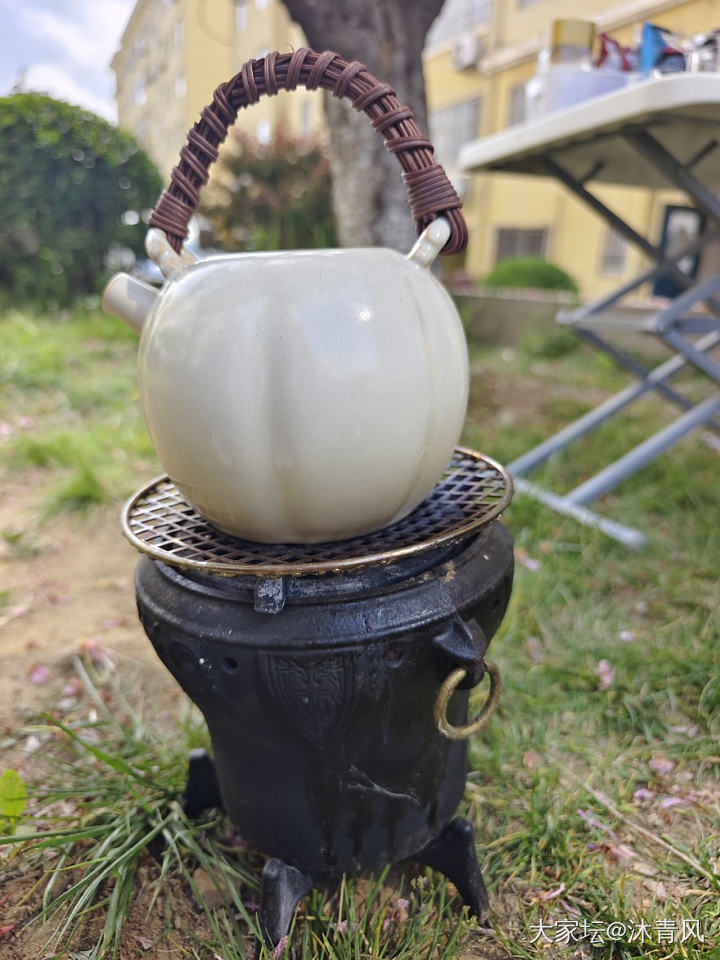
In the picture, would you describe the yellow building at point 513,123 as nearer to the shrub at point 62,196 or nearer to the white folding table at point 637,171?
the shrub at point 62,196

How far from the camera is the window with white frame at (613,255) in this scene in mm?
10344

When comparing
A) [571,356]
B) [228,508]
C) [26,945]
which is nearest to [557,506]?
[228,508]

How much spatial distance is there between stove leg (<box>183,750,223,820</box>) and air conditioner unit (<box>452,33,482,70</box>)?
43.2ft

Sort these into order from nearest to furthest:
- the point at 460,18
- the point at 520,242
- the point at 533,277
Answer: the point at 533,277, the point at 520,242, the point at 460,18

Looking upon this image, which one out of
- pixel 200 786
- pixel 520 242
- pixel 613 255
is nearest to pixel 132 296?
pixel 200 786

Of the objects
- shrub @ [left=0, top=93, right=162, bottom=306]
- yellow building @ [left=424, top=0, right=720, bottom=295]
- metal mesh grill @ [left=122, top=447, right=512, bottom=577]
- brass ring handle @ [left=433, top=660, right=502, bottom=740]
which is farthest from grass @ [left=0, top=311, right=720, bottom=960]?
yellow building @ [left=424, top=0, right=720, bottom=295]

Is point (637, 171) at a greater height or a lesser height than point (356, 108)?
lesser

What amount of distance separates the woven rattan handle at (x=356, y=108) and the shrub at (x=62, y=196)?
596cm

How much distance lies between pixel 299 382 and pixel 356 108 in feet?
1.40

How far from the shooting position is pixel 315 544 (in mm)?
964

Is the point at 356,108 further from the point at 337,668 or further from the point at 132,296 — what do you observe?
the point at 337,668


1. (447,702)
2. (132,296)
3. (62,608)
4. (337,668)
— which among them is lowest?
(62,608)

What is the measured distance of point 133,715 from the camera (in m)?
1.55

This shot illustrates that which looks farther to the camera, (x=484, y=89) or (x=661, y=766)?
(x=484, y=89)
